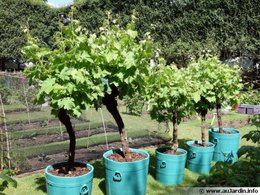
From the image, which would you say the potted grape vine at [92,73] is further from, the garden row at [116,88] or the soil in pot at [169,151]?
Answer: the soil in pot at [169,151]

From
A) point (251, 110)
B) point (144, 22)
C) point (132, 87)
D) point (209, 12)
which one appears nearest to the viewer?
point (132, 87)

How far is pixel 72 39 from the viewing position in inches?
141

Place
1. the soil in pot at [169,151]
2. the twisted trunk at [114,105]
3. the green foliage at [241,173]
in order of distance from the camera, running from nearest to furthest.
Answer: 1. the green foliage at [241,173]
2. the twisted trunk at [114,105]
3. the soil in pot at [169,151]

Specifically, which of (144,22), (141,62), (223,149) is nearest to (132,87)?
(141,62)

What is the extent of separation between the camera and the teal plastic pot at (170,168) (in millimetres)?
4695

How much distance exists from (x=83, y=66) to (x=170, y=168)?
2.20 m

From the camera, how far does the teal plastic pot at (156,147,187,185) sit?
470 cm

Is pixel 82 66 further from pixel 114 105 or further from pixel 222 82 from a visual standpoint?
pixel 222 82

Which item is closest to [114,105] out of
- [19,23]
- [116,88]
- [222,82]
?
[116,88]

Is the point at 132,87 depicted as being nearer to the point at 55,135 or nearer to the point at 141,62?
the point at 141,62

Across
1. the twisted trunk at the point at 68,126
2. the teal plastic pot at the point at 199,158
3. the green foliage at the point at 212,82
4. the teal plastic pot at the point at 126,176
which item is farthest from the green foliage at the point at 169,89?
the twisted trunk at the point at 68,126

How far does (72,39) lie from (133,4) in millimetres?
16469

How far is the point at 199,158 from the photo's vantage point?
5.26m

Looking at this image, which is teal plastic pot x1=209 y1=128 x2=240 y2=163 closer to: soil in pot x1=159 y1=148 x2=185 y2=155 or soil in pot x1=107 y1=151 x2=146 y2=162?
soil in pot x1=159 y1=148 x2=185 y2=155
